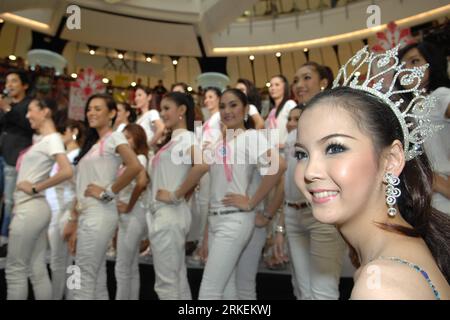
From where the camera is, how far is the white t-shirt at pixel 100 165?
2.88m

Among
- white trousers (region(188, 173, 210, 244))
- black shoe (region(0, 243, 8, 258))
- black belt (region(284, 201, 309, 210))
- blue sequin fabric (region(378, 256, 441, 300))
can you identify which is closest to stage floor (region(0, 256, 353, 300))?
black shoe (region(0, 243, 8, 258))

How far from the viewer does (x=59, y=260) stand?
140 inches

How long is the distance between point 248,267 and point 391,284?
2028 mm

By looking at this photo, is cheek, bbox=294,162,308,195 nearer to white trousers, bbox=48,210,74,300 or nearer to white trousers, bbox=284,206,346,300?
white trousers, bbox=284,206,346,300

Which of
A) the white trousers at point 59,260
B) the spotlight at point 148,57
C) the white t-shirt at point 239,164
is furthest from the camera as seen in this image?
the spotlight at point 148,57

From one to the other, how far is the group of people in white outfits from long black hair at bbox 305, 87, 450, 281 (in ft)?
3.96

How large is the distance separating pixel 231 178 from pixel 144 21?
20.2ft

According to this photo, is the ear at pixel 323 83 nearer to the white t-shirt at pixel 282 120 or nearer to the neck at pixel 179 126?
the neck at pixel 179 126

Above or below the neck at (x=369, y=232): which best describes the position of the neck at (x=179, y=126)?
above

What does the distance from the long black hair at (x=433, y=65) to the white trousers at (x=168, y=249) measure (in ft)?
5.15

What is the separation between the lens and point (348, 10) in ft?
26.9

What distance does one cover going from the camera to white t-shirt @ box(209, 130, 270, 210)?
258 centimetres

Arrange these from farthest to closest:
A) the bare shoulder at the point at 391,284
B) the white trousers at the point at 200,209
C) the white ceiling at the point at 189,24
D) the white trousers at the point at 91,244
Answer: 1. the white ceiling at the point at 189,24
2. the white trousers at the point at 200,209
3. the white trousers at the point at 91,244
4. the bare shoulder at the point at 391,284

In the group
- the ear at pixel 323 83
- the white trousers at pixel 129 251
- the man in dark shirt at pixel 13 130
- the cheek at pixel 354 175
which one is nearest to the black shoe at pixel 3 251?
the man in dark shirt at pixel 13 130
